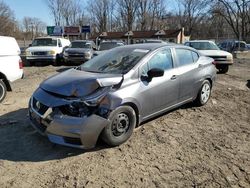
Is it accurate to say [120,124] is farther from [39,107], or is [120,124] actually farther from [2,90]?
[2,90]

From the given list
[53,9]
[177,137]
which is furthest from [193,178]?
[53,9]

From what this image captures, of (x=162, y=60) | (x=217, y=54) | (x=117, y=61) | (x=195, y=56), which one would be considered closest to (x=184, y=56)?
(x=195, y=56)

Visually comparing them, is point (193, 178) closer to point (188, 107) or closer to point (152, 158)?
point (152, 158)

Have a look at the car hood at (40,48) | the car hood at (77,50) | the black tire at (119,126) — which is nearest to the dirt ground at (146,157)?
the black tire at (119,126)

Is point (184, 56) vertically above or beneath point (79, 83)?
above

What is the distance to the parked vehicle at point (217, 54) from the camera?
13.5 meters

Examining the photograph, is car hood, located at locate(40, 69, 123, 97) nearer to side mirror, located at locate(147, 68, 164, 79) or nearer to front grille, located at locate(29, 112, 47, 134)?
front grille, located at locate(29, 112, 47, 134)

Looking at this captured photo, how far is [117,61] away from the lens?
5543mm

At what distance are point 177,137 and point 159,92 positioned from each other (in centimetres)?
89

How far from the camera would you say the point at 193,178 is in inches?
152

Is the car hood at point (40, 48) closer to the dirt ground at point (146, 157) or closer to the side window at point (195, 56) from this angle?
the dirt ground at point (146, 157)

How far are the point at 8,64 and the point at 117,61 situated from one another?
3.78 m

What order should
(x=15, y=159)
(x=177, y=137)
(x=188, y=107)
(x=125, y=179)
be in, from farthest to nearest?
(x=188, y=107) → (x=177, y=137) → (x=15, y=159) → (x=125, y=179)

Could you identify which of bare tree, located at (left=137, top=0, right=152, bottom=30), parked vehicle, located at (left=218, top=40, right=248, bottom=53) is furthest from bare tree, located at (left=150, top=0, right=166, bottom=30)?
parked vehicle, located at (left=218, top=40, right=248, bottom=53)
